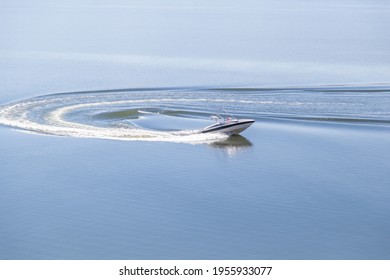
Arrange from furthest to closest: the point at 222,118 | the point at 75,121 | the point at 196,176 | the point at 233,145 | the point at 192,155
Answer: the point at 75,121, the point at 222,118, the point at 233,145, the point at 192,155, the point at 196,176

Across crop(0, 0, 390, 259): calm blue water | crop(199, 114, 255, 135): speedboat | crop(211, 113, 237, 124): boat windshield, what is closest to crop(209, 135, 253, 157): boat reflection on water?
crop(0, 0, 390, 259): calm blue water

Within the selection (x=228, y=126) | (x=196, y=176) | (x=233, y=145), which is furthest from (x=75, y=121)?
(x=196, y=176)

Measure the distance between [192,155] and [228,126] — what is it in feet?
17.1

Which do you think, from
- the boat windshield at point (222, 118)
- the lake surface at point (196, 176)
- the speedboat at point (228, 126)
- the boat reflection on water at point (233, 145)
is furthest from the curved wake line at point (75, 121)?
the boat windshield at point (222, 118)

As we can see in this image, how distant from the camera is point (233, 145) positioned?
5700cm

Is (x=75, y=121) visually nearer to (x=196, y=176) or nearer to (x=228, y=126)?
(x=228, y=126)

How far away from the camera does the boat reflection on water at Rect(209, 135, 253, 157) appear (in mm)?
55494

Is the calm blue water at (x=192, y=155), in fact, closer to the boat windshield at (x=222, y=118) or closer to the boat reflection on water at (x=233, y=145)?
the boat reflection on water at (x=233, y=145)

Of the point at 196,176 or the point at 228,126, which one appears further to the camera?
the point at 228,126

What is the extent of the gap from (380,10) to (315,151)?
5727 inches

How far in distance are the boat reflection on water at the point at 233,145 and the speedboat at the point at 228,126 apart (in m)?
0.57

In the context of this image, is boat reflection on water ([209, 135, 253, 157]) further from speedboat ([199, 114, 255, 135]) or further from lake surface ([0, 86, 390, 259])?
speedboat ([199, 114, 255, 135])

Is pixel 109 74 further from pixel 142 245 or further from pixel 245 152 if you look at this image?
pixel 142 245

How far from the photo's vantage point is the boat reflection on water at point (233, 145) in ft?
182
